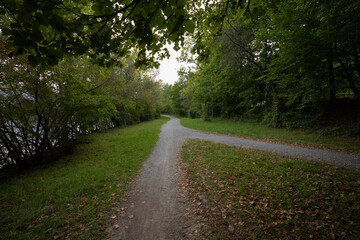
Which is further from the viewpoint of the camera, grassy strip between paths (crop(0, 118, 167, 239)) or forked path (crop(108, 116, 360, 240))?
grassy strip between paths (crop(0, 118, 167, 239))

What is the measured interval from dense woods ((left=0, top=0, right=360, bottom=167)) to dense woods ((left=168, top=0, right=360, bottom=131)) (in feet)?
0.19

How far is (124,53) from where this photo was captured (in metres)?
3.30

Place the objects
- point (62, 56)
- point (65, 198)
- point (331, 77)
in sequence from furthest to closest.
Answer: point (331, 77), point (65, 198), point (62, 56)

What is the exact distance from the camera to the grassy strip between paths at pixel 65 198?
3.32 m

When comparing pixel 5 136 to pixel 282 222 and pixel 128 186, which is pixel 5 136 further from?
pixel 282 222

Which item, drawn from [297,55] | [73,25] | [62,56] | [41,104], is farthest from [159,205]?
[297,55]

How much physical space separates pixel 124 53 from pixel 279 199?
5.45 m

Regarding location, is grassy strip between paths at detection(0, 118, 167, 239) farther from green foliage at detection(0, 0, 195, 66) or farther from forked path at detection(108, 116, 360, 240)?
green foliage at detection(0, 0, 195, 66)

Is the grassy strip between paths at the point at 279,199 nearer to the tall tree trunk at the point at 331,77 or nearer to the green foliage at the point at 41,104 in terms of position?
the green foliage at the point at 41,104

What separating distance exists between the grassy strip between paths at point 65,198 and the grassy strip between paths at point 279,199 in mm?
2776

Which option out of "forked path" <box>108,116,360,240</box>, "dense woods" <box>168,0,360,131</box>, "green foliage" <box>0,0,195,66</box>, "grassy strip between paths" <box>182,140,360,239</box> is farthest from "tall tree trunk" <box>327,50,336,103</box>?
"green foliage" <box>0,0,195,66</box>

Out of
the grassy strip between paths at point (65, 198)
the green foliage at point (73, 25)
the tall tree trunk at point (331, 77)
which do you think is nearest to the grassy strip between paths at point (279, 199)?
the grassy strip between paths at point (65, 198)

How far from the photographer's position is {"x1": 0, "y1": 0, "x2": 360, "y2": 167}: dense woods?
1926mm

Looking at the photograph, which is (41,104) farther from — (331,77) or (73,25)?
(331,77)
